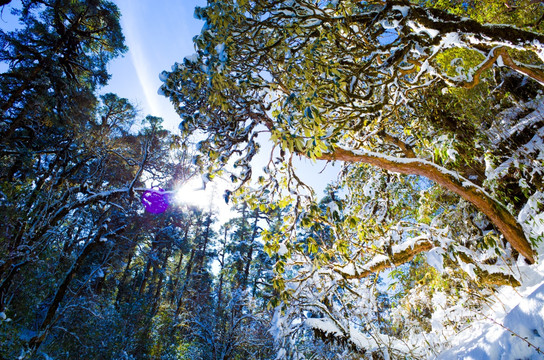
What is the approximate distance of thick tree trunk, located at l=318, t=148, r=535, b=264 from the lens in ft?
12.0

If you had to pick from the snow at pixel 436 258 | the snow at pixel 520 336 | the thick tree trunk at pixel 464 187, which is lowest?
the snow at pixel 520 336

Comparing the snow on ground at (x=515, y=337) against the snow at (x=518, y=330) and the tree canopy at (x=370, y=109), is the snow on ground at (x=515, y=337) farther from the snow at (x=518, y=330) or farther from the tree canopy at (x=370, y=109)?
the tree canopy at (x=370, y=109)

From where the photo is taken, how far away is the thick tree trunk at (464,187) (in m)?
3.65

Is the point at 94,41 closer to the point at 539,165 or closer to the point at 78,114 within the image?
the point at 78,114

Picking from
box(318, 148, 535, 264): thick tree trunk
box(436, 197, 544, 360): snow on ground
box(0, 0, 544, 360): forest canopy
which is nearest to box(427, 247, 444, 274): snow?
box(0, 0, 544, 360): forest canopy

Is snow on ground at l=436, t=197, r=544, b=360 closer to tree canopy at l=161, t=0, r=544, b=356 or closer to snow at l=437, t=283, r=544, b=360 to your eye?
snow at l=437, t=283, r=544, b=360

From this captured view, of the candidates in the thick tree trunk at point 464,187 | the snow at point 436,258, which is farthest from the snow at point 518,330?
the snow at point 436,258

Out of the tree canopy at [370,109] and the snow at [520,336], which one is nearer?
the snow at [520,336]

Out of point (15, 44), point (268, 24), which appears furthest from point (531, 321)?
point (15, 44)

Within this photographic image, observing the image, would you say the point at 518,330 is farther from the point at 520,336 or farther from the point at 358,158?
the point at 358,158

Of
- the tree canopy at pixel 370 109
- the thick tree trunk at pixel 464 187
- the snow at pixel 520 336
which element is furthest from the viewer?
the thick tree trunk at pixel 464 187

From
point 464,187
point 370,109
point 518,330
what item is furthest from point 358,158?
point 518,330

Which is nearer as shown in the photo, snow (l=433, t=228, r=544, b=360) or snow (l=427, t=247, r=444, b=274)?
snow (l=433, t=228, r=544, b=360)

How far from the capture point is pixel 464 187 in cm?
368
